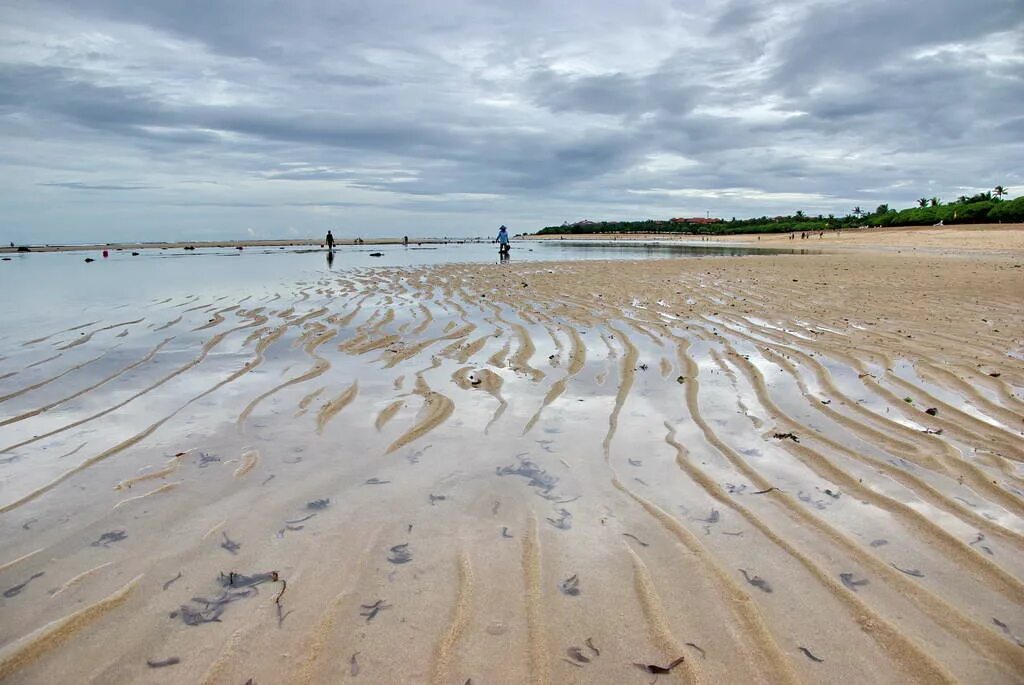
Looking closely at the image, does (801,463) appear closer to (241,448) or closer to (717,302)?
(241,448)

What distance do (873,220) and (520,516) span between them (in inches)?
3472

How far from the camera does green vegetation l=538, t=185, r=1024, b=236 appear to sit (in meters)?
58.2

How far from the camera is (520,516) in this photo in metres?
3.59

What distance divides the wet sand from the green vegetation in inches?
2509

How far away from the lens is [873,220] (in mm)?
76938

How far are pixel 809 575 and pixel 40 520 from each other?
4.28 meters

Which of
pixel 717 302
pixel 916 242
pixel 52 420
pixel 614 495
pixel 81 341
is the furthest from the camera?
pixel 916 242

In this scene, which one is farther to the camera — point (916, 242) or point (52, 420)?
point (916, 242)

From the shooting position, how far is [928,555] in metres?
3.07

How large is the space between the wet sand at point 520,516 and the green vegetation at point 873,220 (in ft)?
209

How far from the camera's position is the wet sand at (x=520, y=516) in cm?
241

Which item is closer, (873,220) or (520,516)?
(520,516)

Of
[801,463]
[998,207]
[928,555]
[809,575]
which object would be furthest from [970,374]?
[998,207]

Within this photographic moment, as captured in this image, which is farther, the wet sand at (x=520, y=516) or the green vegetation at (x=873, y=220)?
the green vegetation at (x=873, y=220)
